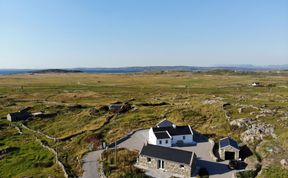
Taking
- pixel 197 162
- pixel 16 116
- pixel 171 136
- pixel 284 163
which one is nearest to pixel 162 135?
pixel 171 136

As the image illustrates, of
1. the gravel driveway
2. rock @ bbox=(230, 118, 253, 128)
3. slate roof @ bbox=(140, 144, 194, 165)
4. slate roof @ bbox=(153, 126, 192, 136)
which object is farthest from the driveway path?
rock @ bbox=(230, 118, 253, 128)

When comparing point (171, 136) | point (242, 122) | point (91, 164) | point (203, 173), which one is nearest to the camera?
point (203, 173)

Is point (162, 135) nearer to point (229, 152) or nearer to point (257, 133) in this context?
point (229, 152)

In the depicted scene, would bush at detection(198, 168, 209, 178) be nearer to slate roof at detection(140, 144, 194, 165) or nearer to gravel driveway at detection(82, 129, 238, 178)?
gravel driveway at detection(82, 129, 238, 178)

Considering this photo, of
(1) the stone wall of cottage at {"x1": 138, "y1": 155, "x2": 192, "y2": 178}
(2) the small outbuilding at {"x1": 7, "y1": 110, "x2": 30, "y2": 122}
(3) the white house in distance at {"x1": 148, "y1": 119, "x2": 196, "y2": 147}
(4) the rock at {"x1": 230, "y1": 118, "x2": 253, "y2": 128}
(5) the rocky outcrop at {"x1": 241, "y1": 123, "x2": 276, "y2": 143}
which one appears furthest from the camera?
(2) the small outbuilding at {"x1": 7, "y1": 110, "x2": 30, "y2": 122}

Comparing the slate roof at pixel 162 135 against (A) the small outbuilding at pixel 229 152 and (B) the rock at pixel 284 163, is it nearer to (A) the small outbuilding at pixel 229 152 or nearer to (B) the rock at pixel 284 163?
(A) the small outbuilding at pixel 229 152

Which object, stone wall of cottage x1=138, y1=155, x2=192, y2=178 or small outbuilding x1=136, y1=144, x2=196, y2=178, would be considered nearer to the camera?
stone wall of cottage x1=138, y1=155, x2=192, y2=178

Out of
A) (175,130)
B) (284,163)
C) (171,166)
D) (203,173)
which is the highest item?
(175,130)
